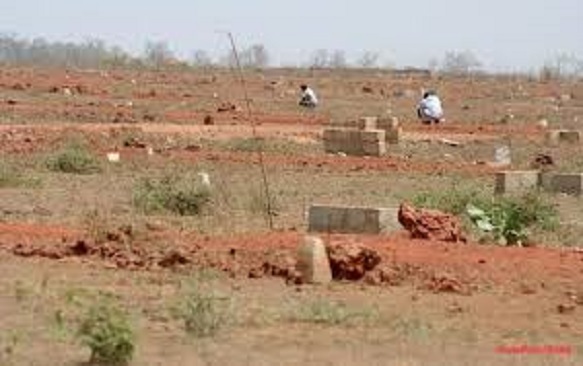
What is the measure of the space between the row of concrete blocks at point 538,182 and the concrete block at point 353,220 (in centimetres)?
638

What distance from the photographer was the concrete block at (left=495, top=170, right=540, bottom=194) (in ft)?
68.4

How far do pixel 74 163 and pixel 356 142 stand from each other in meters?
7.87

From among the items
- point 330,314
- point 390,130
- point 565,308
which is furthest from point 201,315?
point 390,130

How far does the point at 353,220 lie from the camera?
14641 mm

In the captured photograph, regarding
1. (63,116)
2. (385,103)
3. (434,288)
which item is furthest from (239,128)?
(434,288)

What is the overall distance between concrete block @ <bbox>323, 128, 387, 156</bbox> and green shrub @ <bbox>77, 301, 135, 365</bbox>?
20.6 meters

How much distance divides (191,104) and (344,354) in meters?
39.4

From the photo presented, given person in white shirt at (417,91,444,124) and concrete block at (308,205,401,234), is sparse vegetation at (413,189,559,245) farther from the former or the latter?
person in white shirt at (417,91,444,124)

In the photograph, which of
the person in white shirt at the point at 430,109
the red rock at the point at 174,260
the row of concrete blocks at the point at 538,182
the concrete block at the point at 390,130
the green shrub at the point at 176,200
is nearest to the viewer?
the red rock at the point at 174,260

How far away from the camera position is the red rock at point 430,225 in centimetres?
1366

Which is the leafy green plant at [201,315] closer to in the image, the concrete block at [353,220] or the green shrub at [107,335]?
the green shrub at [107,335]

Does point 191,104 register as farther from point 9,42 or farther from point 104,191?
point 9,42

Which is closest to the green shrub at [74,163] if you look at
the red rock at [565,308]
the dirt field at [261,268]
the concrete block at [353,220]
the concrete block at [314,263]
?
the dirt field at [261,268]

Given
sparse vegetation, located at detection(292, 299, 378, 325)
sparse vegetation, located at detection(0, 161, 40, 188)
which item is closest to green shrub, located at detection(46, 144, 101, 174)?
sparse vegetation, located at detection(0, 161, 40, 188)
